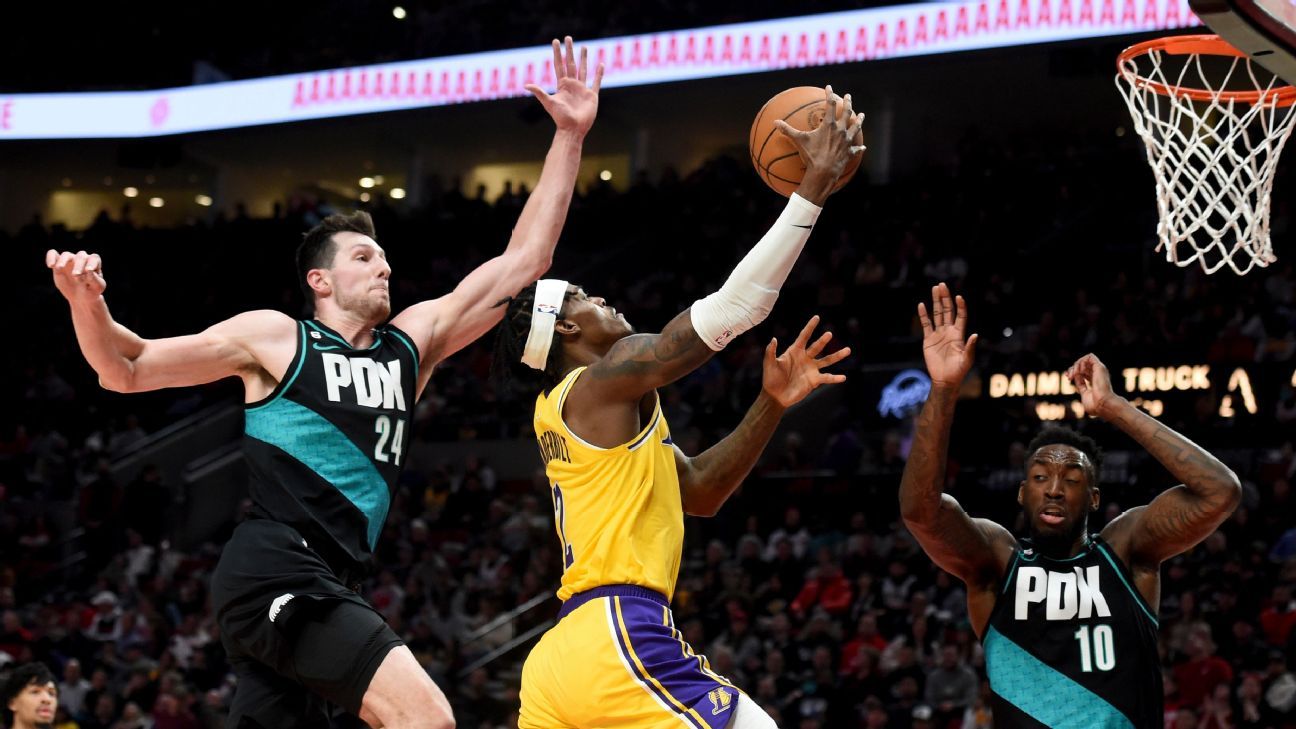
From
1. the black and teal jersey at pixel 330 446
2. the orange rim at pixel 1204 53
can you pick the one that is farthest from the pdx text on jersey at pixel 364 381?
the orange rim at pixel 1204 53

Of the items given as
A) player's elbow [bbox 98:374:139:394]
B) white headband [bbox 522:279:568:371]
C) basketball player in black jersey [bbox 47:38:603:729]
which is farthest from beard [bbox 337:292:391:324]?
player's elbow [bbox 98:374:139:394]

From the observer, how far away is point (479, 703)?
1192 centimetres

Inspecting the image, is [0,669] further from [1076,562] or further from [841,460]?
[1076,562]

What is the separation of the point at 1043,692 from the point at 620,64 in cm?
1364

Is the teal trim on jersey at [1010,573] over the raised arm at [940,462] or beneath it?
beneath

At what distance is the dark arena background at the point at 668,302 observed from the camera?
11.5m

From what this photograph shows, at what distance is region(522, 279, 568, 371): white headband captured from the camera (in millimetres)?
4258

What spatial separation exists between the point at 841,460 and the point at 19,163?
16.7 meters

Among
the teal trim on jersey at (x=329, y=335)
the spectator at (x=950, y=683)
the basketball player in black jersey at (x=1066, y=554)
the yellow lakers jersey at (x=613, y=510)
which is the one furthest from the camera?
the spectator at (x=950, y=683)

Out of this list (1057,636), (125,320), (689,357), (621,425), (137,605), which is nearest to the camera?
(689,357)

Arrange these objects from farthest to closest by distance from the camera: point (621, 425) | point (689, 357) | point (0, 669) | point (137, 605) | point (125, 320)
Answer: point (125, 320), point (137, 605), point (0, 669), point (621, 425), point (689, 357)

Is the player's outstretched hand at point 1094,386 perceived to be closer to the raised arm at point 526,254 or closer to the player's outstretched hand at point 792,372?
the player's outstretched hand at point 792,372

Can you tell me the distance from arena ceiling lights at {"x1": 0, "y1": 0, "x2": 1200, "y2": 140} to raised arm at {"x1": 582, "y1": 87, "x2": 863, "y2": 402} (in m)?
11.0

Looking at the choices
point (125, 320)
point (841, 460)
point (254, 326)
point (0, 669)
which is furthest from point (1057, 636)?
point (125, 320)
